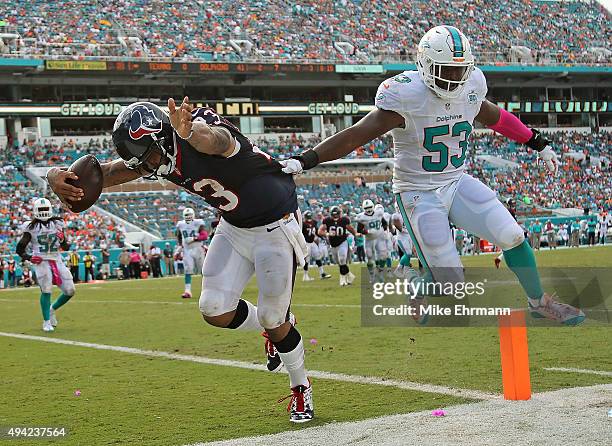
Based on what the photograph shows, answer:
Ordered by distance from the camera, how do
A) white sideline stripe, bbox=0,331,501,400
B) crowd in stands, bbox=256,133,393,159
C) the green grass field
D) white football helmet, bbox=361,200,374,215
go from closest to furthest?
the green grass field
white sideline stripe, bbox=0,331,501,400
white football helmet, bbox=361,200,374,215
crowd in stands, bbox=256,133,393,159

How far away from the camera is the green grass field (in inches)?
214

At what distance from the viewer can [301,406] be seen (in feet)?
17.5

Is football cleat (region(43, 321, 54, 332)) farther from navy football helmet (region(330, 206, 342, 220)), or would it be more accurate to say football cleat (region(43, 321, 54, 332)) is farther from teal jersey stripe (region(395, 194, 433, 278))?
navy football helmet (region(330, 206, 342, 220))

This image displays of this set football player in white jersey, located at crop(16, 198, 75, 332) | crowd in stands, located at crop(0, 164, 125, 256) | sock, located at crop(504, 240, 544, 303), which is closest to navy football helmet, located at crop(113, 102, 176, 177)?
sock, located at crop(504, 240, 544, 303)

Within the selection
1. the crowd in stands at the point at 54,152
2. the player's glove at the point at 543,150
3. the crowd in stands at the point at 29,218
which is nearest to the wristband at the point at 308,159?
the player's glove at the point at 543,150

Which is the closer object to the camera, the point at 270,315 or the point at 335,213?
the point at 270,315

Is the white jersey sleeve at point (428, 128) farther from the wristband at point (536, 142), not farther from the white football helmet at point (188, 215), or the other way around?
the white football helmet at point (188, 215)

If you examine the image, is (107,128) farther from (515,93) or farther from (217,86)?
(515,93)

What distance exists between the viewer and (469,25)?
49.5m

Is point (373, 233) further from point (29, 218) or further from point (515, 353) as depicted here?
point (29, 218)

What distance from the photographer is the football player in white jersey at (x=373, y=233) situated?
18.0 metres

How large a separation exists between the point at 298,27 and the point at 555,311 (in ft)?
133

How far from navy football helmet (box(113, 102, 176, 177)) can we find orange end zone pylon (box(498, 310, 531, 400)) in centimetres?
206

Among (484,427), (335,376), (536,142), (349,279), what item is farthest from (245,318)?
(349,279)
